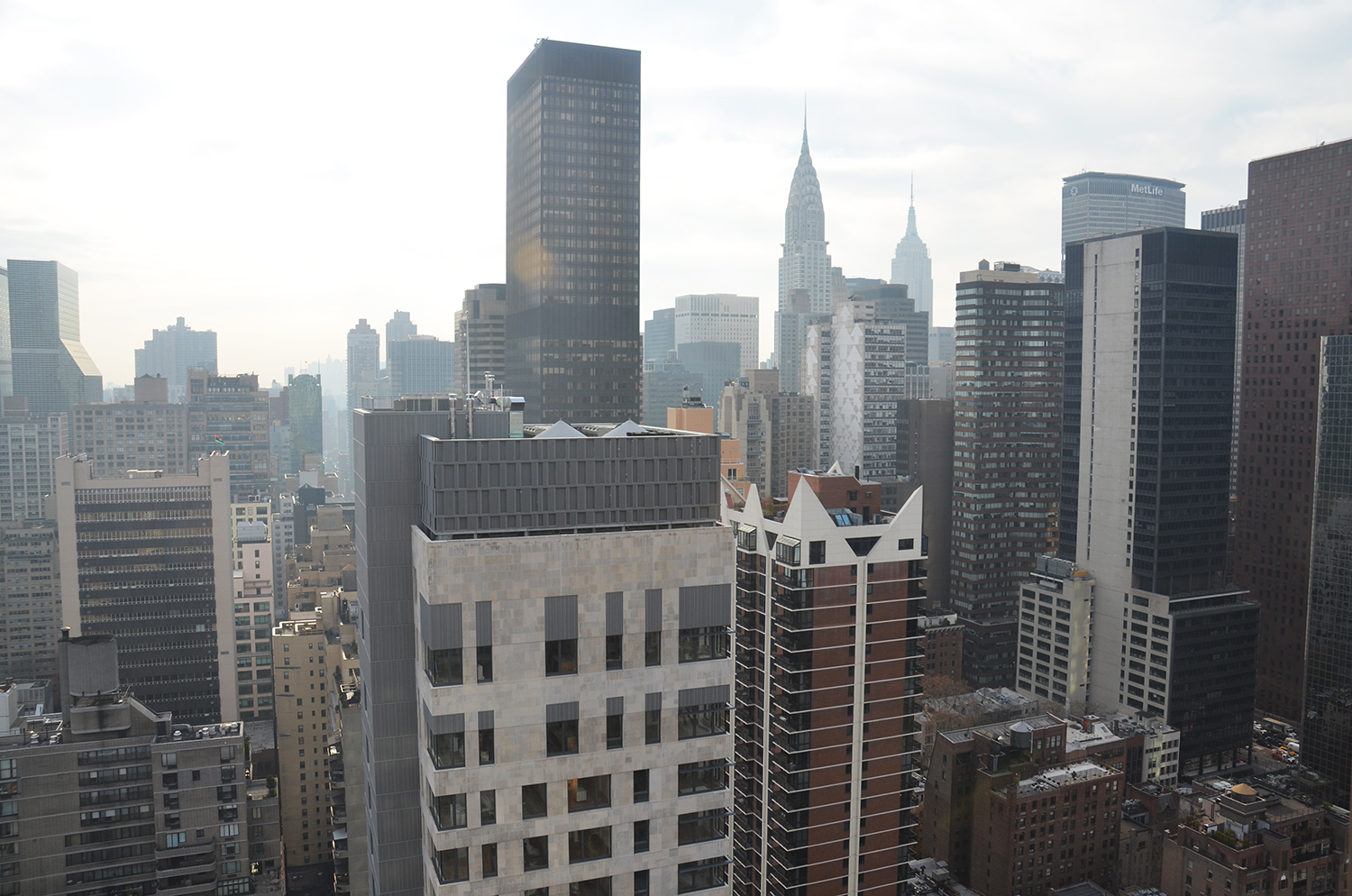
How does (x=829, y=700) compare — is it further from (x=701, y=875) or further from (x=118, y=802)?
(x=118, y=802)

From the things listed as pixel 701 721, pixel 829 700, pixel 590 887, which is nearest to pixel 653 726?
pixel 701 721

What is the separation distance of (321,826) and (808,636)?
105673 millimetres

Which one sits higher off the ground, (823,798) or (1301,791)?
(823,798)

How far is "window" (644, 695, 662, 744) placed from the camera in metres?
45.5

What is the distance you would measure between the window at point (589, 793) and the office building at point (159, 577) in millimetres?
160425

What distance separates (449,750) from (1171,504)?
587 ft

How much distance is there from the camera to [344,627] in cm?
13725

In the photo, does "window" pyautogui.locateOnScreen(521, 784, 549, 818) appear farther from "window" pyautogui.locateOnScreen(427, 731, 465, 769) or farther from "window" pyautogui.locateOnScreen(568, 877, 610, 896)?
"window" pyautogui.locateOnScreen(568, 877, 610, 896)

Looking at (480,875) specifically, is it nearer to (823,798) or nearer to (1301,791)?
(823,798)

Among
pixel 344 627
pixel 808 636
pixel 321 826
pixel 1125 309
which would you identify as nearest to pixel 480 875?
pixel 808 636

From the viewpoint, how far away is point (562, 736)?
145 feet

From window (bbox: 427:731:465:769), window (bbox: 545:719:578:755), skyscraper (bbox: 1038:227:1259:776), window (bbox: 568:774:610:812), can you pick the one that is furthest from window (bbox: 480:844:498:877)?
skyscraper (bbox: 1038:227:1259:776)

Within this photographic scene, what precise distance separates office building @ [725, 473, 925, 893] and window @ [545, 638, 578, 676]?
2331 inches

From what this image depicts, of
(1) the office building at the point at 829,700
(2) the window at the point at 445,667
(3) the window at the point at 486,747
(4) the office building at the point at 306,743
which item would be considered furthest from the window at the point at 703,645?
(4) the office building at the point at 306,743
